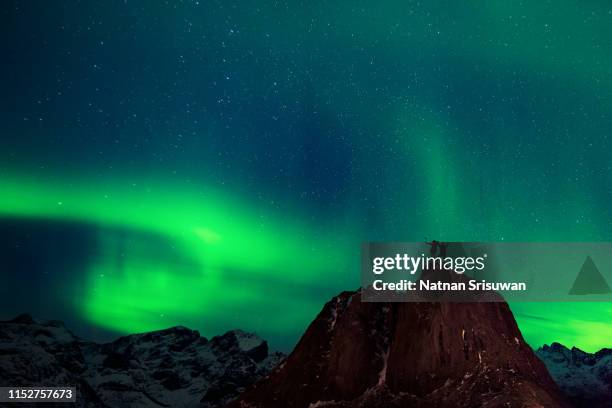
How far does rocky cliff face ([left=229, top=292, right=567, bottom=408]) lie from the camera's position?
125688 mm

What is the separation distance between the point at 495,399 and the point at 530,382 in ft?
45.0

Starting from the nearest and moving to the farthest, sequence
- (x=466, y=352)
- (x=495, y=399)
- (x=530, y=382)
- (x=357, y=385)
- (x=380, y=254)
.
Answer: (x=380, y=254) < (x=495, y=399) < (x=530, y=382) < (x=466, y=352) < (x=357, y=385)

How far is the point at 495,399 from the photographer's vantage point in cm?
11144

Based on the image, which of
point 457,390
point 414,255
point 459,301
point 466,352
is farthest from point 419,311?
point 414,255

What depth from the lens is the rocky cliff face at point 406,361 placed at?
126 m

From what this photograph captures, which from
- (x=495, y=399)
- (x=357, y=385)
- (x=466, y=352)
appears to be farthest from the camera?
(x=357, y=385)

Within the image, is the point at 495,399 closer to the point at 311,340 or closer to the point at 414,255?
the point at 414,255

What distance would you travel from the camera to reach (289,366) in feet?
519

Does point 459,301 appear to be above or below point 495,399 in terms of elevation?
A: above

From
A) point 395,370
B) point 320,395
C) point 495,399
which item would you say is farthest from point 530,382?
point 320,395

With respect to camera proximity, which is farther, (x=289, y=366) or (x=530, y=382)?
(x=289, y=366)

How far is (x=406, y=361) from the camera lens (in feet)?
475

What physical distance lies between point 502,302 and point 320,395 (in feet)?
170

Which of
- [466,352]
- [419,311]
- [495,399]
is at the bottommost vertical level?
[495,399]
